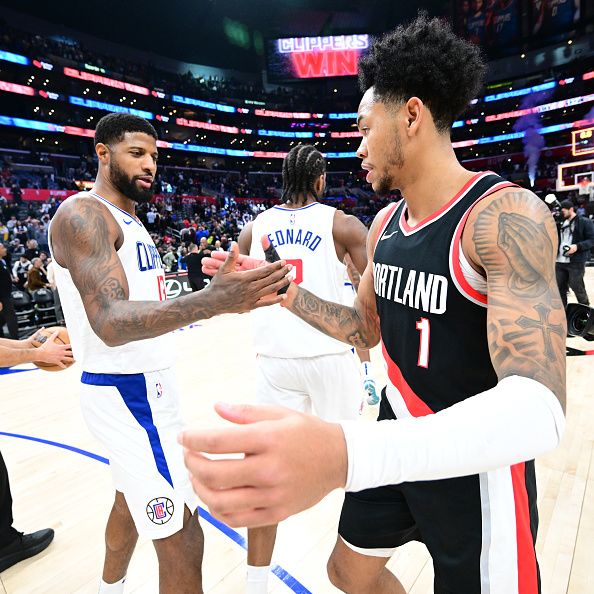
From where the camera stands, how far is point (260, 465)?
0.62 meters

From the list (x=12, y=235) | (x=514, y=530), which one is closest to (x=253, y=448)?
(x=514, y=530)

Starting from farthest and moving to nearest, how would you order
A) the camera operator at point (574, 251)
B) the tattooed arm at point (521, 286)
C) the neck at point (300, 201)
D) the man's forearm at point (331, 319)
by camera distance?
the camera operator at point (574, 251) → the neck at point (300, 201) → the man's forearm at point (331, 319) → the tattooed arm at point (521, 286)

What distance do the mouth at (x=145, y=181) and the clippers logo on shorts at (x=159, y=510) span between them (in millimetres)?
1452

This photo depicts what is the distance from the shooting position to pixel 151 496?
5.80ft

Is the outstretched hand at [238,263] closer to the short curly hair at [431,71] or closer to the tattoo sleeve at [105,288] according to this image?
the tattoo sleeve at [105,288]

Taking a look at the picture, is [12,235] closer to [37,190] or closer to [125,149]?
[37,190]

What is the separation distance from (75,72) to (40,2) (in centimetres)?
396

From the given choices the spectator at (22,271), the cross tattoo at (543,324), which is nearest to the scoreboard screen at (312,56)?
the spectator at (22,271)

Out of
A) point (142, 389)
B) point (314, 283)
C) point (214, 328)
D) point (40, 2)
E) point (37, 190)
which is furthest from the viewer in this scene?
point (40, 2)

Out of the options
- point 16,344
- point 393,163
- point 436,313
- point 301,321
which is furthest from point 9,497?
point 393,163

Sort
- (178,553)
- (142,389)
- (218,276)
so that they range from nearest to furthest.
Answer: (218,276) → (178,553) → (142,389)

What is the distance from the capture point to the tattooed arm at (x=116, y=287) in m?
1.56

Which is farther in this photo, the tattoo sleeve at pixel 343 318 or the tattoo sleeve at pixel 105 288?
the tattoo sleeve at pixel 343 318

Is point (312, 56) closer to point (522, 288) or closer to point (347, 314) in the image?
point (347, 314)
